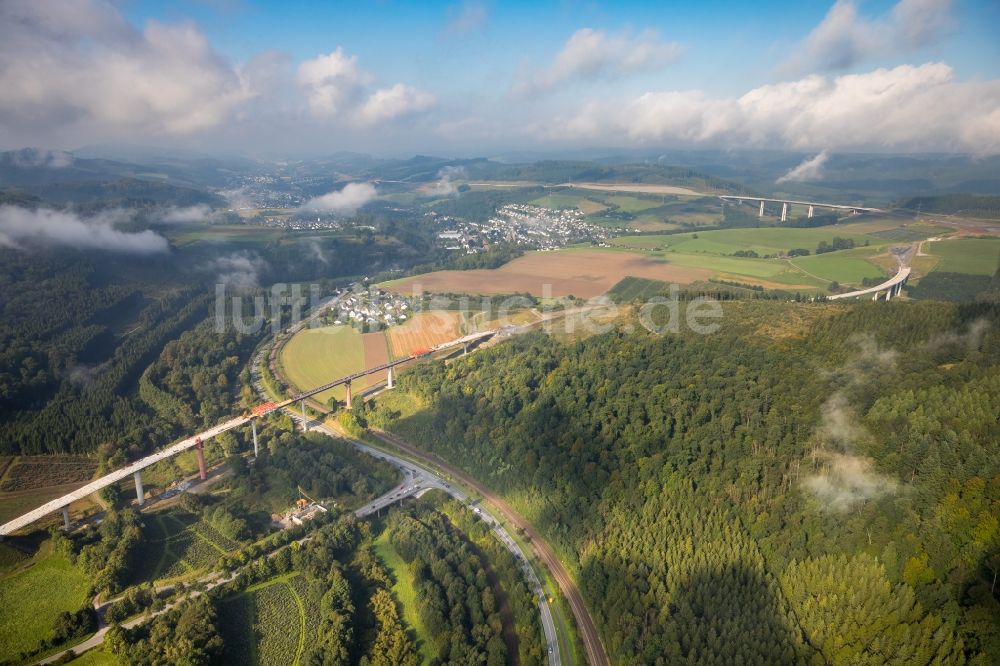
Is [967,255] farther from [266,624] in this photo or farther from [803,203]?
[266,624]

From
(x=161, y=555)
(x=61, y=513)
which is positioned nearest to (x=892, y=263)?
(x=161, y=555)

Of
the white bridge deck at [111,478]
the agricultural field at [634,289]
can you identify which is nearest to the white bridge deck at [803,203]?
the agricultural field at [634,289]

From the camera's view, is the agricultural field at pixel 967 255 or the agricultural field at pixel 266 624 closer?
the agricultural field at pixel 266 624

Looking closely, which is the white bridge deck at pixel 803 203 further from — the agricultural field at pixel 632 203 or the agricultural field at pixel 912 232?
the agricultural field at pixel 912 232

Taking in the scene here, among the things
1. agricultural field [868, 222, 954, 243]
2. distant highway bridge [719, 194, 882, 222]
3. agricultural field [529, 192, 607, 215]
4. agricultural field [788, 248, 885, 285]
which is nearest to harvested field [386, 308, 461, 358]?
agricultural field [788, 248, 885, 285]

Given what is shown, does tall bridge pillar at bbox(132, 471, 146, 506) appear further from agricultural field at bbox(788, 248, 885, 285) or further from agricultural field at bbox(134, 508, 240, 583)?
agricultural field at bbox(788, 248, 885, 285)
